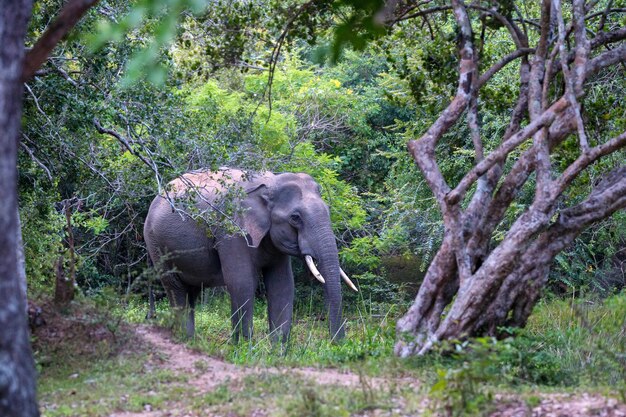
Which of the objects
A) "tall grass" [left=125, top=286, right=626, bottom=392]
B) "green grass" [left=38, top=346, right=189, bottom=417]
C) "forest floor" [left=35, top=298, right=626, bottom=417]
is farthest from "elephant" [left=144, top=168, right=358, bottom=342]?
"green grass" [left=38, top=346, right=189, bottom=417]

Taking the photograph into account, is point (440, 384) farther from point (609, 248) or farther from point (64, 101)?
point (609, 248)

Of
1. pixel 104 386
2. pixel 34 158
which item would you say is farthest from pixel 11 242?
pixel 34 158

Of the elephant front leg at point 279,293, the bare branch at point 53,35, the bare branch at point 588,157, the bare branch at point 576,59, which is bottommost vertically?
the elephant front leg at point 279,293

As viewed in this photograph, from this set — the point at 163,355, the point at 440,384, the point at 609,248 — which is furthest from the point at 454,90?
the point at 609,248

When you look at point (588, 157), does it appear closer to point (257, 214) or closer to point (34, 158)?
point (34, 158)

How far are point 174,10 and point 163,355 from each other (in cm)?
415

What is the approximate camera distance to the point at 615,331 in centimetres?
1127

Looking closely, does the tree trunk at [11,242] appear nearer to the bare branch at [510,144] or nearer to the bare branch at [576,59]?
the bare branch at [510,144]

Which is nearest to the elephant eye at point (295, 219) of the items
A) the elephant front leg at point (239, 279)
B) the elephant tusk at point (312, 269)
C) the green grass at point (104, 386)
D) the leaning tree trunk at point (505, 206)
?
the elephant tusk at point (312, 269)

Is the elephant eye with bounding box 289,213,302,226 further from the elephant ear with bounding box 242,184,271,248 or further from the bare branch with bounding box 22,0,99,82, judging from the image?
the bare branch with bounding box 22,0,99,82

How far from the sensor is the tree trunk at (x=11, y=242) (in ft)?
14.6

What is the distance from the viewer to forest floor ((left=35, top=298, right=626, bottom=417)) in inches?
263

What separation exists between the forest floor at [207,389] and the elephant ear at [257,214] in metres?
3.74

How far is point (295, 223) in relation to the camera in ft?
44.3
